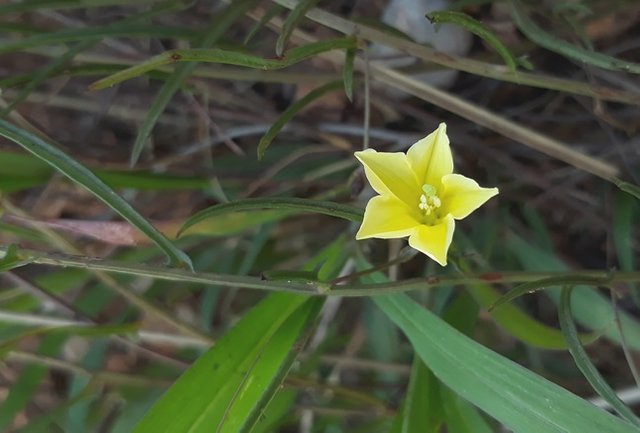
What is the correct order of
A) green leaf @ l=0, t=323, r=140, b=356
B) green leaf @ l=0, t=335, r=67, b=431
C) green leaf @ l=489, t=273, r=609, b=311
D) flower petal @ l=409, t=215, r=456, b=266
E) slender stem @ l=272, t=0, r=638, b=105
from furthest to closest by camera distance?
green leaf @ l=0, t=335, r=67, b=431
green leaf @ l=0, t=323, r=140, b=356
slender stem @ l=272, t=0, r=638, b=105
green leaf @ l=489, t=273, r=609, b=311
flower petal @ l=409, t=215, r=456, b=266

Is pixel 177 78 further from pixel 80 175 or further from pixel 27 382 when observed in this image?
pixel 27 382

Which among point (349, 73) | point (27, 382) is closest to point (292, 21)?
point (349, 73)

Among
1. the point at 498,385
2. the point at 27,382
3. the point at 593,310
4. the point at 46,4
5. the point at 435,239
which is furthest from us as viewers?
the point at 27,382

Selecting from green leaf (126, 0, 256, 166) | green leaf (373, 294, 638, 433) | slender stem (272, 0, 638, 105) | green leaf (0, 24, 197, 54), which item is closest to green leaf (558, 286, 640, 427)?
green leaf (373, 294, 638, 433)

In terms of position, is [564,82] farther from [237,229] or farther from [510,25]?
[237,229]

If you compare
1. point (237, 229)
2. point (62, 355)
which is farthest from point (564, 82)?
point (62, 355)

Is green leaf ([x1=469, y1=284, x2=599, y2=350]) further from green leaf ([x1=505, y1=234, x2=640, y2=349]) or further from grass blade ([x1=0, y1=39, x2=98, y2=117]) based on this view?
grass blade ([x1=0, y1=39, x2=98, y2=117])
